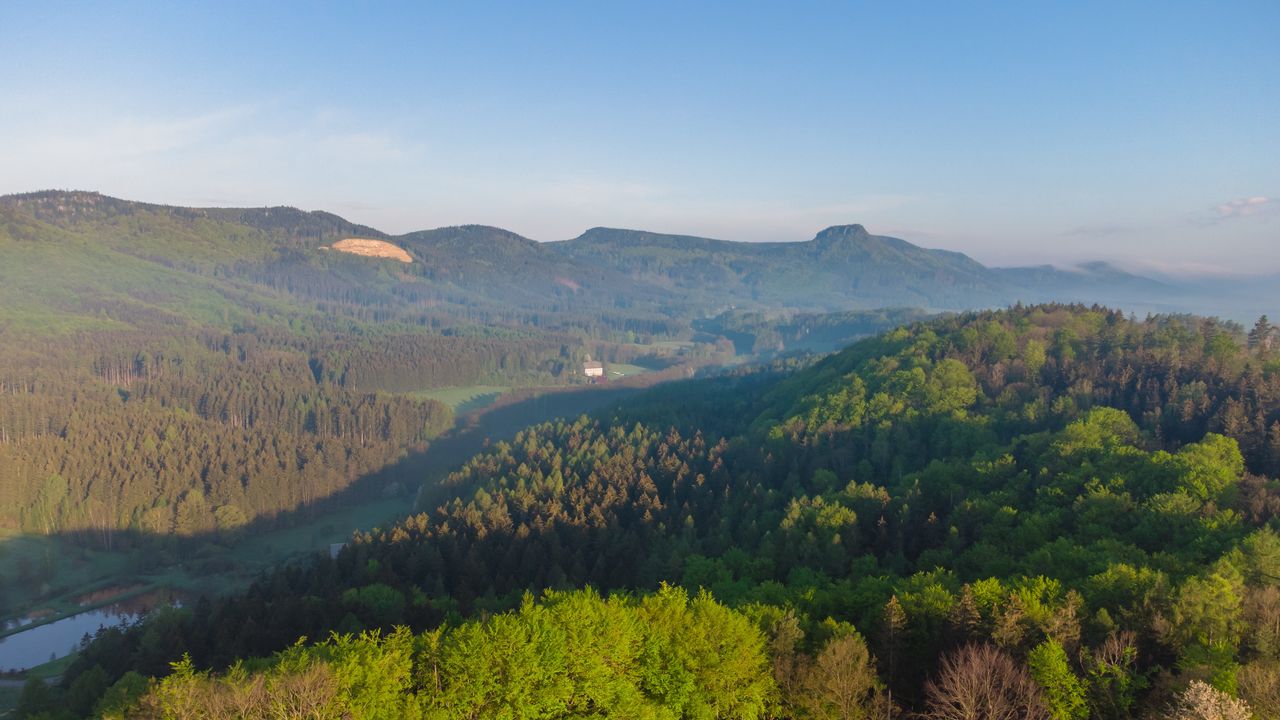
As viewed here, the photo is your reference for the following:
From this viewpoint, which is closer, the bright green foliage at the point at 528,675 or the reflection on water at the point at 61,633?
the bright green foliage at the point at 528,675

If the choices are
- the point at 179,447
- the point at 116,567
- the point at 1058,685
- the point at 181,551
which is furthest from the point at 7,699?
the point at 1058,685

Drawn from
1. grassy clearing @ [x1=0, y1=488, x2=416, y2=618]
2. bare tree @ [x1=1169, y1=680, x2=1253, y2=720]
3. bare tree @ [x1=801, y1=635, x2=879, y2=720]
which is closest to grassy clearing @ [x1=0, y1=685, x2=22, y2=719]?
grassy clearing @ [x1=0, y1=488, x2=416, y2=618]

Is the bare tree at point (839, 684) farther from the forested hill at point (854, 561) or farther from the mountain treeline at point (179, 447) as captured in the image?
the mountain treeline at point (179, 447)

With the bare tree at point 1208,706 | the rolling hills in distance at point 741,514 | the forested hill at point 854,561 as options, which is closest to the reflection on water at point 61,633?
the rolling hills in distance at point 741,514

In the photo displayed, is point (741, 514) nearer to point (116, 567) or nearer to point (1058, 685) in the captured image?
point (1058, 685)

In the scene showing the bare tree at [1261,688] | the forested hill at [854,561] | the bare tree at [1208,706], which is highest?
the bare tree at [1208,706]
